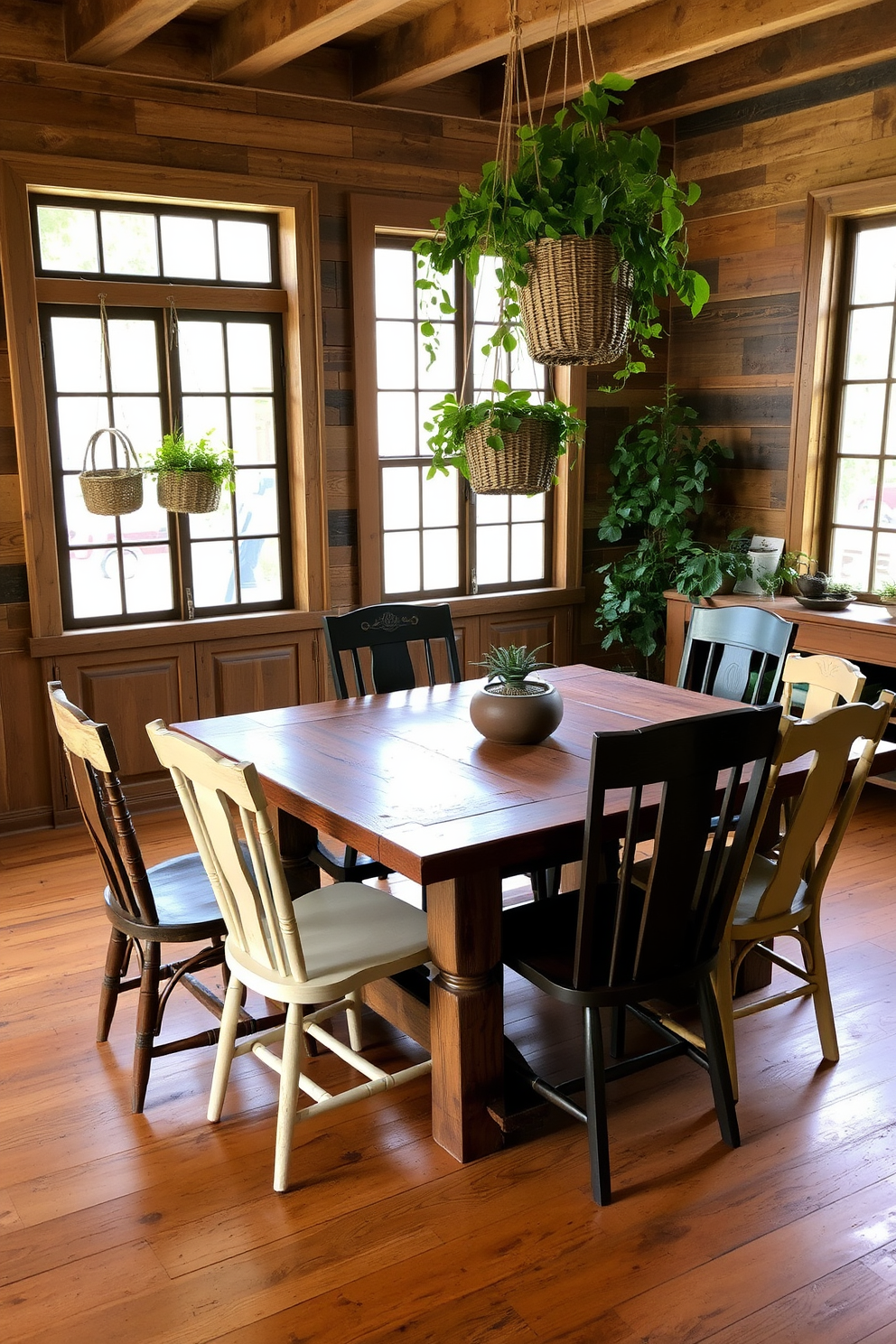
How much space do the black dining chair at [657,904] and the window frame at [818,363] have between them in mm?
3081

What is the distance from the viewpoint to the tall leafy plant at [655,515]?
5453mm

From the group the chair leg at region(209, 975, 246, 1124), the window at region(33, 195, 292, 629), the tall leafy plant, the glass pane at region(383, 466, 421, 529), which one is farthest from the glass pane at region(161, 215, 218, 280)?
the chair leg at region(209, 975, 246, 1124)

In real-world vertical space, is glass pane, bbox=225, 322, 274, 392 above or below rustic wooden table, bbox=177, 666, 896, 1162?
above

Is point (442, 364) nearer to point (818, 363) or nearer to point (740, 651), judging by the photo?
point (818, 363)

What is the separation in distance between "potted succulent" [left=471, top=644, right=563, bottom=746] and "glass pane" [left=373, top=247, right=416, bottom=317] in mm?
2690

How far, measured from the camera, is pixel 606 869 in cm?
316

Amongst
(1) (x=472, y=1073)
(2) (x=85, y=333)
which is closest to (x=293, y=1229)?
(1) (x=472, y=1073)

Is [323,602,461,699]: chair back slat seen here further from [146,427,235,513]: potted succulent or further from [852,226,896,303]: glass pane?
[852,226,896,303]: glass pane

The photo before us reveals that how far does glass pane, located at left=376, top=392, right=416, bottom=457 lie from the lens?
17.2ft

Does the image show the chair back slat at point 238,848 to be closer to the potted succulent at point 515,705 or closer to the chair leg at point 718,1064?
the potted succulent at point 515,705

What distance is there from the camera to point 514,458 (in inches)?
107

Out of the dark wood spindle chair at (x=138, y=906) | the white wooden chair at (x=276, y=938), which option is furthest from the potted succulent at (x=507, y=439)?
the dark wood spindle chair at (x=138, y=906)

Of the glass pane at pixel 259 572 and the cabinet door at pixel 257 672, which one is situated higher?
the glass pane at pixel 259 572

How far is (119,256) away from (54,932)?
260cm
